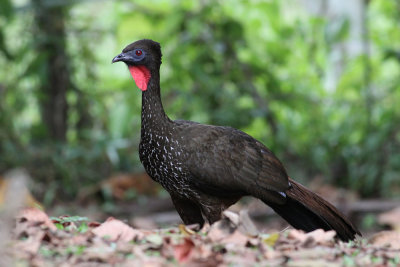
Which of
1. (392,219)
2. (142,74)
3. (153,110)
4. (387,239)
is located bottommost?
(392,219)

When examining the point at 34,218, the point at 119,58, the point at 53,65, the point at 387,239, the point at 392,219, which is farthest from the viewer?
the point at 53,65

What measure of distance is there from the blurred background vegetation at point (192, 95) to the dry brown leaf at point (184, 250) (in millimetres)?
5283

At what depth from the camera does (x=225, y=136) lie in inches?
169

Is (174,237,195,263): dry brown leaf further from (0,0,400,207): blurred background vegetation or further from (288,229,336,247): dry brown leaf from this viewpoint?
(0,0,400,207): blurred background vegetation

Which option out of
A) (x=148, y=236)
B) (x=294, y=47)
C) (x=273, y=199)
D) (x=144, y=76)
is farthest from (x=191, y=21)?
(x=148, y=236)

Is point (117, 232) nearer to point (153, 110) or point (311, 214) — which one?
point (153, 110)

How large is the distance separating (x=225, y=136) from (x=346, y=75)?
15.3 feet

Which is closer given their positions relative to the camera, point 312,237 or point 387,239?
point 312,237

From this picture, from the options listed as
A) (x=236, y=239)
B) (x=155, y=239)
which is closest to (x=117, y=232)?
(x=155, y=239)

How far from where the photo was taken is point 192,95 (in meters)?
8.34

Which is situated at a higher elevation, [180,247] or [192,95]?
[192,95]

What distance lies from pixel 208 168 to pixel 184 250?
1.22 metres

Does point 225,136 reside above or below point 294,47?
below

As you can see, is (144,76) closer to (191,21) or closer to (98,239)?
(98,239)
